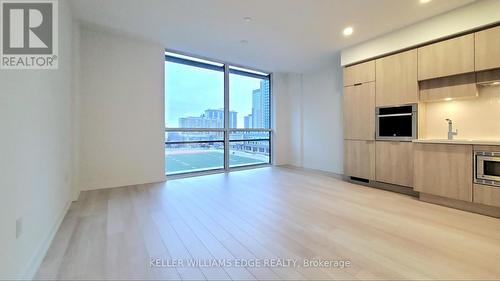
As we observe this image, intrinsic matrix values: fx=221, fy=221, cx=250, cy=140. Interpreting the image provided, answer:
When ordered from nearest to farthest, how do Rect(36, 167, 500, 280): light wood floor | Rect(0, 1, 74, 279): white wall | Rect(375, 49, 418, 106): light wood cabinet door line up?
Rect(0, 1, 74, 279): white wall → Rect(36, 167, 500, 280): light wood floor → Rect(375, 49, 418, 106): light wood cabinet door

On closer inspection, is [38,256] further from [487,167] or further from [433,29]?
[433,29]

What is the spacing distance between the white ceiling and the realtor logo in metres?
0.80

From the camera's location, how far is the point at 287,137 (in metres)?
7.02

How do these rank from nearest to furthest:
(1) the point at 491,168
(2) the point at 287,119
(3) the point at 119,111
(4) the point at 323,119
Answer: (1) the point at 491,168
(3) the point at 119,111
(4) the point at 323,119
(2) the point at 287,119

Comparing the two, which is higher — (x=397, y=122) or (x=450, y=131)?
(x=397, y=122)

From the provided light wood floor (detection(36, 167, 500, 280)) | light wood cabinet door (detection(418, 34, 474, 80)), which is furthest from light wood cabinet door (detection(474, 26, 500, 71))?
light wood floor (detection(36, 167, 500, 280))

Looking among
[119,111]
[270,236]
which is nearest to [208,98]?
[119,111]

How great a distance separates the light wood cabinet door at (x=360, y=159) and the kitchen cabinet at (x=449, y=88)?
3.73 ft

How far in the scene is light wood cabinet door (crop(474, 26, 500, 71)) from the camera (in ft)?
9.02

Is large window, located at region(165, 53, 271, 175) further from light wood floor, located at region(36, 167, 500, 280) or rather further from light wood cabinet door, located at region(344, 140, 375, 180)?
light wood cabinet door, located at region(344, 140, 375, 180)

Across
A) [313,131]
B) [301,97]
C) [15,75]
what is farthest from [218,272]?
[301,97]

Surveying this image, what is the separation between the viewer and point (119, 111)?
4145 millimetres

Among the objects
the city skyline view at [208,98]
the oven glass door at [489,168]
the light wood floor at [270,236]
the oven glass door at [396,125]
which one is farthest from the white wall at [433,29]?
the city skyline view at [208,98]

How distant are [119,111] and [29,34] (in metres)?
1.99
